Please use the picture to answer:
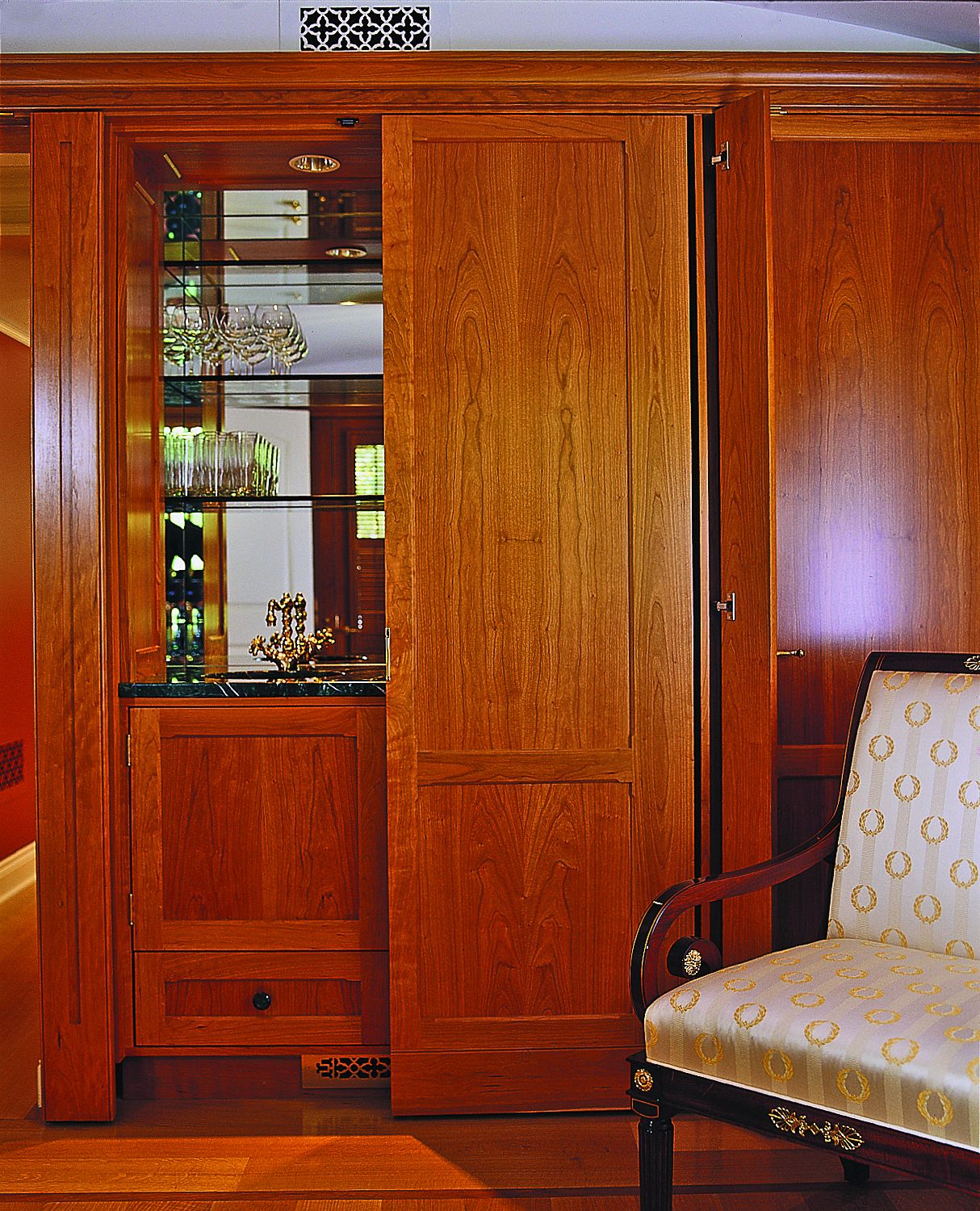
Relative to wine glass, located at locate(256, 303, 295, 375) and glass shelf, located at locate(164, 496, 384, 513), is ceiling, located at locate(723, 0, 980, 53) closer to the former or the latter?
wine glass, located at locate(256, 303, 295, 375)

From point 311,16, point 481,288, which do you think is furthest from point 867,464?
point 311,16

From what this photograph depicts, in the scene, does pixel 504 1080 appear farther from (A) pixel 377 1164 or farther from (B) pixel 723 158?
(B) pixel 723 158

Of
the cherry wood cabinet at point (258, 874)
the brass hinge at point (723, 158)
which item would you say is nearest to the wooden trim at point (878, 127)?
the brass hinge at point (723, 158)

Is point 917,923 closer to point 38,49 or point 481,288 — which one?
point 481,288

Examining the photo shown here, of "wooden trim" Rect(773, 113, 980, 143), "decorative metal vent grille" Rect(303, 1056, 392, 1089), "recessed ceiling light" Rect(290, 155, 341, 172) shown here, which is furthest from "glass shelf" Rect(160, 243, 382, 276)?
"decorative metal vent grille" Rect(303, 1056, 392, 1089)

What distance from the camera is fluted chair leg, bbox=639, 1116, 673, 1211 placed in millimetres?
1834

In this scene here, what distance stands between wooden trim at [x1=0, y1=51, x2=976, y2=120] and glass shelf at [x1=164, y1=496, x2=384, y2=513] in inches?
38.0

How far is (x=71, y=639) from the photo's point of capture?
2.54 meters

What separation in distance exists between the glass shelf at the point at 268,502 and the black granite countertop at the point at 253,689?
59 centimetres

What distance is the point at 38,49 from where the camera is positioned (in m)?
2.57

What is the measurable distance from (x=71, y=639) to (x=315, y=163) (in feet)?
4.22

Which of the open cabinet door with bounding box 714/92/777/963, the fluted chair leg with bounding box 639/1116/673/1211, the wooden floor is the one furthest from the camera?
the open cabinet door with bounding box 714/92/777/963

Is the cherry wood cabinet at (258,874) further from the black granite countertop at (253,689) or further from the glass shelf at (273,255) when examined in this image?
the glass shelf at (273,255)

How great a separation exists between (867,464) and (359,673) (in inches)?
54.7
